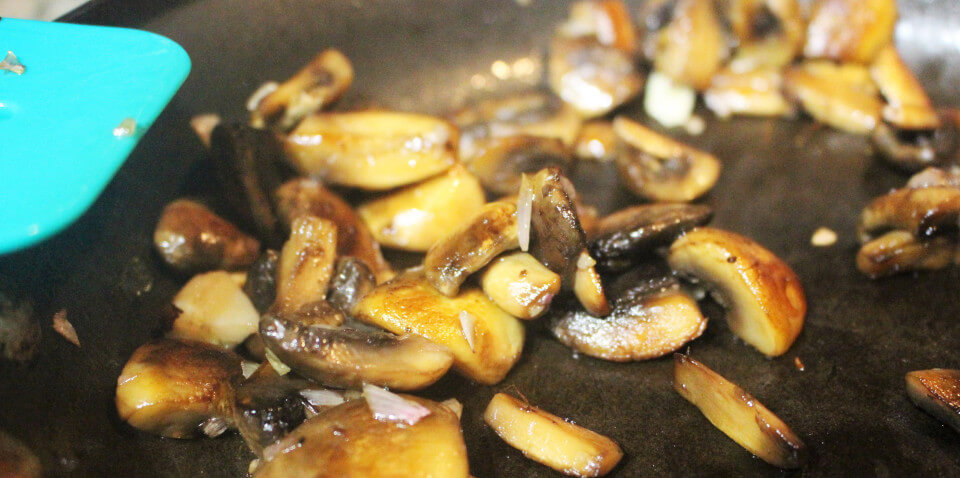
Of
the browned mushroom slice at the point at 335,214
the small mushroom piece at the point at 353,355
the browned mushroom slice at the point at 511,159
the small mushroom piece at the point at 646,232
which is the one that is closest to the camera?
the small mushroom piece at the point at 353,355

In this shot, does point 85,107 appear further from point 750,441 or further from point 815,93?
point 815,93

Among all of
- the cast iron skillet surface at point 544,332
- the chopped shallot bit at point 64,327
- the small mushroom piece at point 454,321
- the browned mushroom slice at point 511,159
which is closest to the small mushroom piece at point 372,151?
the browned mushroom slice at point 511,159

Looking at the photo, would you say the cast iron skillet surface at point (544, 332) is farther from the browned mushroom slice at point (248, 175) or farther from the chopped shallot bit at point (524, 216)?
the chopped shallot bit at point (524, 216)

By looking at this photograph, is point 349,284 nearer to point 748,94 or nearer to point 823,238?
point 823,238

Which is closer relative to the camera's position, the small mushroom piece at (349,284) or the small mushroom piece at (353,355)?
the small mushroom piece at (353,355)

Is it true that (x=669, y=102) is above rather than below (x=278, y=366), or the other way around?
above

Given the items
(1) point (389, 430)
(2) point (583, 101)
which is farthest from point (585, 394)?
(2) point (583, 101)

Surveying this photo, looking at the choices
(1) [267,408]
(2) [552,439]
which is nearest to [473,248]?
(2) [552,439]
